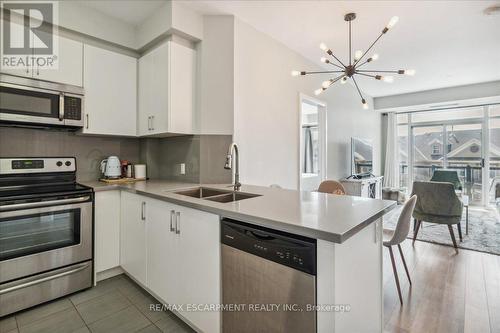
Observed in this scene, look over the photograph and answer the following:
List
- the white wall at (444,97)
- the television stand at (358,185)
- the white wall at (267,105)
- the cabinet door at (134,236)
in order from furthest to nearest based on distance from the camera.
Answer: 1. the white wall at (444,97)
2. the television stand at (358,185)
3. the white wall at (267,105)
4. the cabinet door at (134,236)

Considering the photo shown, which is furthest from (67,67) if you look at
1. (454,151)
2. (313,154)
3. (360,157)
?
(454,151)

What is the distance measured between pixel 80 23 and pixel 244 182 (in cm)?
224

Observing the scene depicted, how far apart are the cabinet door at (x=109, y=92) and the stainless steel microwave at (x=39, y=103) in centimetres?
11

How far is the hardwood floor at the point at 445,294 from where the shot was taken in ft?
5.93

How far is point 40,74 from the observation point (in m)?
2.16

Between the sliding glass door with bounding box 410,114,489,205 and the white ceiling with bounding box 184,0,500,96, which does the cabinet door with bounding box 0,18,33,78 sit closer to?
the white ceiling with bounding box 184,0,500,96

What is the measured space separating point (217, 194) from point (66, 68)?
72.5 inches

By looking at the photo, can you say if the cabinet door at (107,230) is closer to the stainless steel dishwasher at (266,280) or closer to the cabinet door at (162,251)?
the cabinet door at (162,251)

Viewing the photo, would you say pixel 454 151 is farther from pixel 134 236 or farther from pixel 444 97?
pixel 134 236

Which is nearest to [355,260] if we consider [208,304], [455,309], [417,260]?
[208,304]

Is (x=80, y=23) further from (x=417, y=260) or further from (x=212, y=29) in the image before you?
(x=417, y=260)

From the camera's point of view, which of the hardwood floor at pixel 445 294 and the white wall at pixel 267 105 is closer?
the hardwood floor at pixel 445 294

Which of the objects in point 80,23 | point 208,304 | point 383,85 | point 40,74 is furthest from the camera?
point 383,85

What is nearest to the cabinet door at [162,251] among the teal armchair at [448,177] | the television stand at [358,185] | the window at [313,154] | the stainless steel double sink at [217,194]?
the stainless steel double sink at [217,194]
